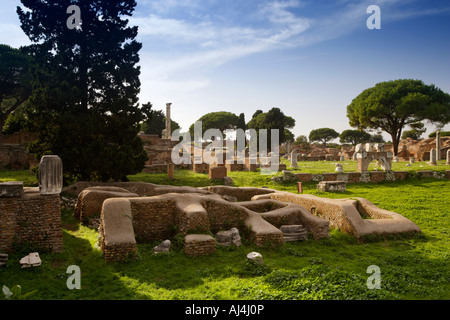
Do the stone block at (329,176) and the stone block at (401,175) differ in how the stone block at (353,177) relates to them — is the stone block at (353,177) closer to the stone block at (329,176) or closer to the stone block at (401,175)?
the stone block at (329,176)

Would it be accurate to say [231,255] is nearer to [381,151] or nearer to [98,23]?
[98,23]

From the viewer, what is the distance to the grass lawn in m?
5.55

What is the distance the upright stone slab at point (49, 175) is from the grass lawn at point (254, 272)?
155 cm

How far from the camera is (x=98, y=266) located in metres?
6.70

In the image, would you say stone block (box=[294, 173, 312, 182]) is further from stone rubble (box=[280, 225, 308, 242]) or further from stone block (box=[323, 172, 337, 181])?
stone rubble (box=[280, 225, 308, 242])

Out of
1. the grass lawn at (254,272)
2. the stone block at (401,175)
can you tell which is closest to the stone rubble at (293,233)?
the grass lawn at (254,272)

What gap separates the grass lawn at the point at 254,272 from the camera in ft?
18.2

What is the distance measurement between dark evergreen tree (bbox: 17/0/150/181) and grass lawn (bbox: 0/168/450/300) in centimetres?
621

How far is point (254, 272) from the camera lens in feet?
21.6

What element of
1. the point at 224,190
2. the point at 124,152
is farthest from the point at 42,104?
the point at 224,190

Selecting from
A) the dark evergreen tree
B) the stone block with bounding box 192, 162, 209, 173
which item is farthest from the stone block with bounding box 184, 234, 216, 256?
the stone block with bounding box 192, 162, 209, 173

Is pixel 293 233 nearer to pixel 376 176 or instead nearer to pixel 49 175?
pixel 49 175

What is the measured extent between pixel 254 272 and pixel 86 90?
14.2m

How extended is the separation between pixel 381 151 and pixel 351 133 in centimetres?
5415
